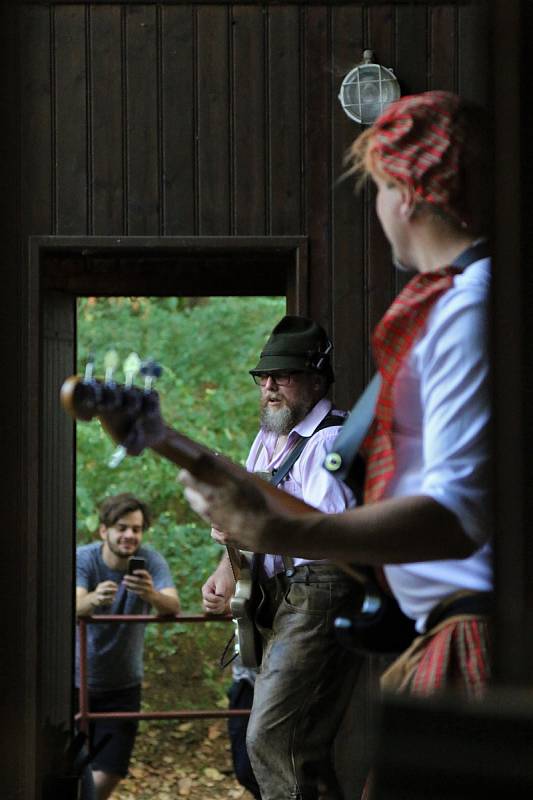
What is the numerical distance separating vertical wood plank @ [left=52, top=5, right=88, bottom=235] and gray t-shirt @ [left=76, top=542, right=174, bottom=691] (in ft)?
5.39

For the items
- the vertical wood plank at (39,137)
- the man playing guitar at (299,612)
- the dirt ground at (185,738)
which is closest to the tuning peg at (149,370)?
the man playing guitar at (299,612)

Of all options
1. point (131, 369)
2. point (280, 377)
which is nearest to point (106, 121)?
point (280, 377)

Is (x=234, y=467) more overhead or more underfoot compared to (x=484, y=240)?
more underfoot

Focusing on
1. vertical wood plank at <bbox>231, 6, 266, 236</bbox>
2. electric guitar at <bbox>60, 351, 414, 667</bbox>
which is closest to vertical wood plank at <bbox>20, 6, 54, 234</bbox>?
vertical wood plank at <bbox>231, 6, 266, 236</bbox>

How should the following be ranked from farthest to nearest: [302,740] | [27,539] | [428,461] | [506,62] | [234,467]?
[27,539] → [302,740] → [234,467] → [428,461] → [506,62]

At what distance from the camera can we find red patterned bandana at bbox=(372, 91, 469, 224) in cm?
150

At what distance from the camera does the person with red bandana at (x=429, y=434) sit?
56.6 inches

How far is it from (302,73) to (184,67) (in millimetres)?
394

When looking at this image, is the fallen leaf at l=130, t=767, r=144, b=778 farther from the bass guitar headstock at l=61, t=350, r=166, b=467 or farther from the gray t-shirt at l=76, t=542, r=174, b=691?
the bass guitar headstock at l=61, t=350, r=166, b=467

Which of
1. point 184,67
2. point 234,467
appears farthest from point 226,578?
point 234,467

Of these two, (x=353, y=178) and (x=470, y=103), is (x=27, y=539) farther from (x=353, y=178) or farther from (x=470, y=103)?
(x=470, y=103)

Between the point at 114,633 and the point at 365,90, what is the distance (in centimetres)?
241

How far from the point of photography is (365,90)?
161 inches

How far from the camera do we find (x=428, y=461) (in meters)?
1.46
